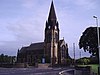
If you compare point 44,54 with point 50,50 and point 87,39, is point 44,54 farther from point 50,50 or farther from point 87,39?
point 87,39

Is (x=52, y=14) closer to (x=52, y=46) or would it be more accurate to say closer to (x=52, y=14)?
(x=52, y=14)

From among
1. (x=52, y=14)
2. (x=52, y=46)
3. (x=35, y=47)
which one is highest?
(x=52, y=14)

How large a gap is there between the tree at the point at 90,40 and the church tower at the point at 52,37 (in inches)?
1130

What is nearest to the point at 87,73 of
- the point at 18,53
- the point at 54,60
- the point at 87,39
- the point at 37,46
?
the point at 87,39

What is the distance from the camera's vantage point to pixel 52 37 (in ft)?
346

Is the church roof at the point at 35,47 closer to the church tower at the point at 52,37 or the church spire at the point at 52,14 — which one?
the church tower at the point at 52,37

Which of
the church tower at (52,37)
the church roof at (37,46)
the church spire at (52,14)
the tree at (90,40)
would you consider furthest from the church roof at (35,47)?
the tree at (90,40)

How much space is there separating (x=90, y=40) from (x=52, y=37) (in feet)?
110

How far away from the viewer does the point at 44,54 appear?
356 ft

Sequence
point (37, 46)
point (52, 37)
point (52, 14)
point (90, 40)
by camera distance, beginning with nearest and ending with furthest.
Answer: point (90, 40) < point (52, 37) < point (52, 14) < point (37, 46)

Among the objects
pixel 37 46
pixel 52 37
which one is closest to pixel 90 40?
pixel 52 37

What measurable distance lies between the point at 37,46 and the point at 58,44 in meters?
16.4

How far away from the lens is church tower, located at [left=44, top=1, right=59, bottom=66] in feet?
344

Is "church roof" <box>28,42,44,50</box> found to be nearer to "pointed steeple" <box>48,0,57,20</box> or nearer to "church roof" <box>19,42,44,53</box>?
"church roof" <box>19,42,44,53</box>
